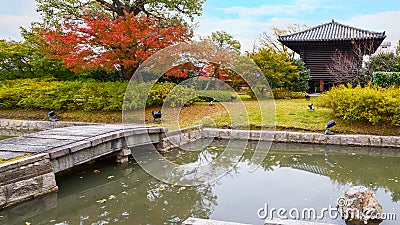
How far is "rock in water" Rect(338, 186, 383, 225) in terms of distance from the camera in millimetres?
4281

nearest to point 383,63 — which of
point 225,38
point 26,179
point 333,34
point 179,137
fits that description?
point 333,34

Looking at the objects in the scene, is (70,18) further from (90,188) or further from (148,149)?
Answer: (90,188)

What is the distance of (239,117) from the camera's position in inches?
442

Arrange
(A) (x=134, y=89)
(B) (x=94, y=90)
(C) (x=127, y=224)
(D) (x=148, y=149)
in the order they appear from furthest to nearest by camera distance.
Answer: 1. (B) (x=94, y=90)
2. (A) (x=134, y=89)
3. (D) (x=148, y=149)
4. (C) (x=127, y=224)

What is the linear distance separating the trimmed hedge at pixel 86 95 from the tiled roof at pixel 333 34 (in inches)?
313

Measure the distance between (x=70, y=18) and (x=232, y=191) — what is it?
31.3ft

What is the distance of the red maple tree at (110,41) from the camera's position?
1033 centimetres

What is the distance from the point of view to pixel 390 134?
29.6 ft

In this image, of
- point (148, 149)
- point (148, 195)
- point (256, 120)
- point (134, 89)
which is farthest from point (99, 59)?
point (148, 195)

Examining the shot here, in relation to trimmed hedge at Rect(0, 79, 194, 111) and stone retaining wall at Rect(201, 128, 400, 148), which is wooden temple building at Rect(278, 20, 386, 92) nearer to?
trimmed hedge at Rect(0, 79, 194, 111)

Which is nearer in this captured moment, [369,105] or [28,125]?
[369,105]

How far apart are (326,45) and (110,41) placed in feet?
37.7

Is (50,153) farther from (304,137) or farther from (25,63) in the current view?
(25,63)

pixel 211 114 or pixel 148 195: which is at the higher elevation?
pixel 211 114
